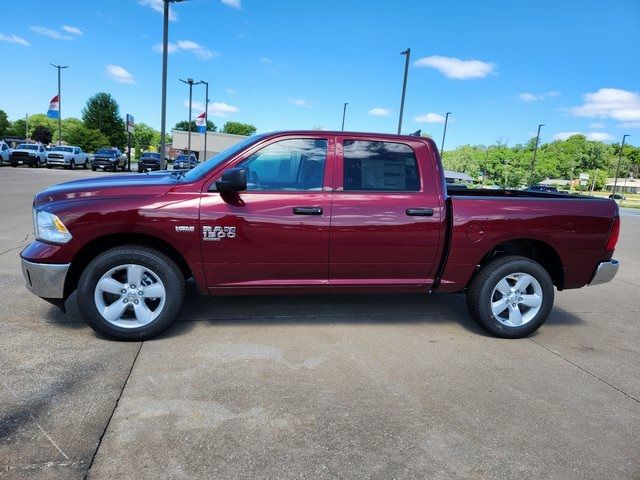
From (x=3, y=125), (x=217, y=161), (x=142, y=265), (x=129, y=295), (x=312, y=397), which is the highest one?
(x=3, y=125)

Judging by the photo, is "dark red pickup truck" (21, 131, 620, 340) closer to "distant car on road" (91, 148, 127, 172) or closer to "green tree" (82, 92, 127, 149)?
"distant car on road" (91, 148, 127, 172)

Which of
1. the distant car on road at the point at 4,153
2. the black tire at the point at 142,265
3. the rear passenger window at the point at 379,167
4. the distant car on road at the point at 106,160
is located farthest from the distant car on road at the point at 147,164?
the rear passenger window at the point at 379,167

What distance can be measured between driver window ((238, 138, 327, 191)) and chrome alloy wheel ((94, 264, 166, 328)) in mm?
1144

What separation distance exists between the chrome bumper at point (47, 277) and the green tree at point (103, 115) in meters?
82.5

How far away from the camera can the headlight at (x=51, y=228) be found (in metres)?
3.64

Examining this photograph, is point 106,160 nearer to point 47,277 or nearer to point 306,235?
point 47,277

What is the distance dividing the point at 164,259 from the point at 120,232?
1.30ft

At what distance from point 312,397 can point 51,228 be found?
2.40 metres

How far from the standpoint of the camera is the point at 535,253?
4.63 m

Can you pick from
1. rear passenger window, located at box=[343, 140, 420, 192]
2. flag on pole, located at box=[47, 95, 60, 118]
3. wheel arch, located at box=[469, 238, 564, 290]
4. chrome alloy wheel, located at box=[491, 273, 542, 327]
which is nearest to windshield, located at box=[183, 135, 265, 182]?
rear passenger window, located at box=[343, 140, 420, 192]

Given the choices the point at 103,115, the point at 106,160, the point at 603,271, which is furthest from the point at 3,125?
the point at 603,271

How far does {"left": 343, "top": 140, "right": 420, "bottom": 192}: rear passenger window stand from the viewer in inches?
162

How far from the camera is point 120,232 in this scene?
373 cm

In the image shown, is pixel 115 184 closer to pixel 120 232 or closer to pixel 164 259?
pixel 120 232
